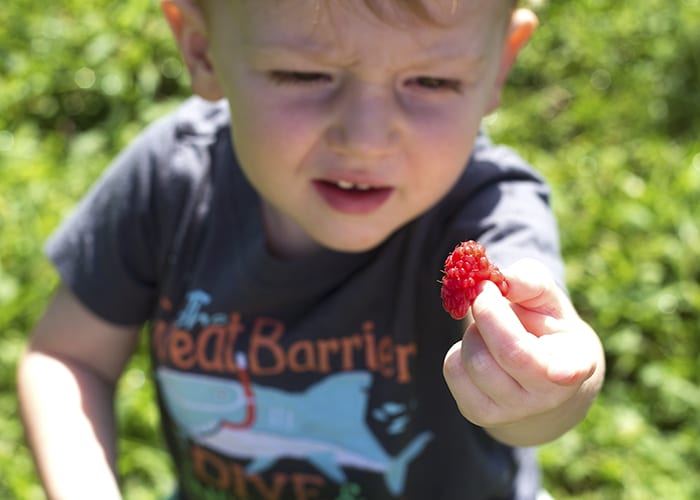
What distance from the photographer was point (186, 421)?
1.71 m

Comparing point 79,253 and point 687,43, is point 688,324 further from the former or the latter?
point 79,253

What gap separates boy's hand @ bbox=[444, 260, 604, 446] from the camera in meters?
0.92

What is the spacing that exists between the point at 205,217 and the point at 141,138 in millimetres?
184

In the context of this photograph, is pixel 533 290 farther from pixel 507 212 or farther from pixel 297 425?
pixel 297 425

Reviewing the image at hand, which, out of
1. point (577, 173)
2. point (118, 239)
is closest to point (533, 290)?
point (118, 239)

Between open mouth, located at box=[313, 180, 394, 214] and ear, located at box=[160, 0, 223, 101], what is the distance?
261 mm

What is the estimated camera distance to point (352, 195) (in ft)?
4.46

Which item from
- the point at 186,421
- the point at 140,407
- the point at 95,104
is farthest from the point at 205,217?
the point at 95,104

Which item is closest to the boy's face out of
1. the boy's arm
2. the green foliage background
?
the boy's arm

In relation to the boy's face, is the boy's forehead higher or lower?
higher

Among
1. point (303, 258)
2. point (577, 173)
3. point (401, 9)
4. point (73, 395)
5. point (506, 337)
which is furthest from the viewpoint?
point (577, 173)

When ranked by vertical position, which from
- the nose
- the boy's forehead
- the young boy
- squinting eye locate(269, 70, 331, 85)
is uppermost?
the boy's forehead

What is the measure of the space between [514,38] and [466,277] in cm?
60

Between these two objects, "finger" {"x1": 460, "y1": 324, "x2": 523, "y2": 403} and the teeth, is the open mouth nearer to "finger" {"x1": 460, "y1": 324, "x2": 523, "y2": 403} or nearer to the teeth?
the teeth
